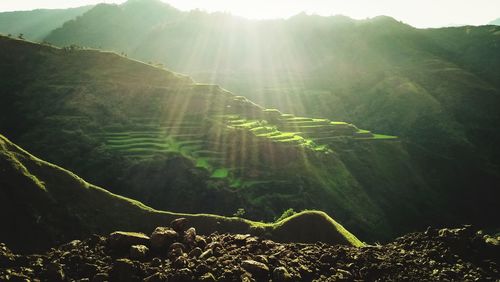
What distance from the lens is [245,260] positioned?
1002 centimetres

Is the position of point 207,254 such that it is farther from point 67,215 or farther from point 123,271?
point 67,215

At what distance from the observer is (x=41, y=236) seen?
12.1 meters

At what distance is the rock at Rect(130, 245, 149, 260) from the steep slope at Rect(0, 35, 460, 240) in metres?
36.7

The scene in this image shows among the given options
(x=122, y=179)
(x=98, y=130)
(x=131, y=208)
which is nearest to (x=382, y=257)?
(x=131, y=208)

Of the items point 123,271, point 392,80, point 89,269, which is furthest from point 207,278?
point 392,80

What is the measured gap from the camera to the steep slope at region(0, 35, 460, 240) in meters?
49.7

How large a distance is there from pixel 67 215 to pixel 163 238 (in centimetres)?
447

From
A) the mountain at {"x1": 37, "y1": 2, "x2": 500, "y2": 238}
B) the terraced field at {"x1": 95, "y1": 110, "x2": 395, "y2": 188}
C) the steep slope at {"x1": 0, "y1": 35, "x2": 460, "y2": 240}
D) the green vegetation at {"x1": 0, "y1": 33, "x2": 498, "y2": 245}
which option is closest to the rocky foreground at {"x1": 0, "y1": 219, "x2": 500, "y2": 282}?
the green vegetation at {"x1": 0, "y1": 33, "x2": 498, "y2": 245}

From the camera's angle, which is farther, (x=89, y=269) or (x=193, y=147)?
(x=193, y=147)

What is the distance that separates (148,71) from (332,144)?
38.9 meters

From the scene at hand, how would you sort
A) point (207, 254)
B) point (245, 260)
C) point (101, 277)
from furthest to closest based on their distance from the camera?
point (207, 254)
point (245, 260)
point (101, 277)

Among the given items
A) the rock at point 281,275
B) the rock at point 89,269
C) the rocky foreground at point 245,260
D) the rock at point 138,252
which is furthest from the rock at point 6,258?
the rock at point 281,275

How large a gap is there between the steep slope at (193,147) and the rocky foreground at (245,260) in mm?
36075

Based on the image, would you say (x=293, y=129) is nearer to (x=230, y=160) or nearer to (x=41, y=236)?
(x=230, y=160)
